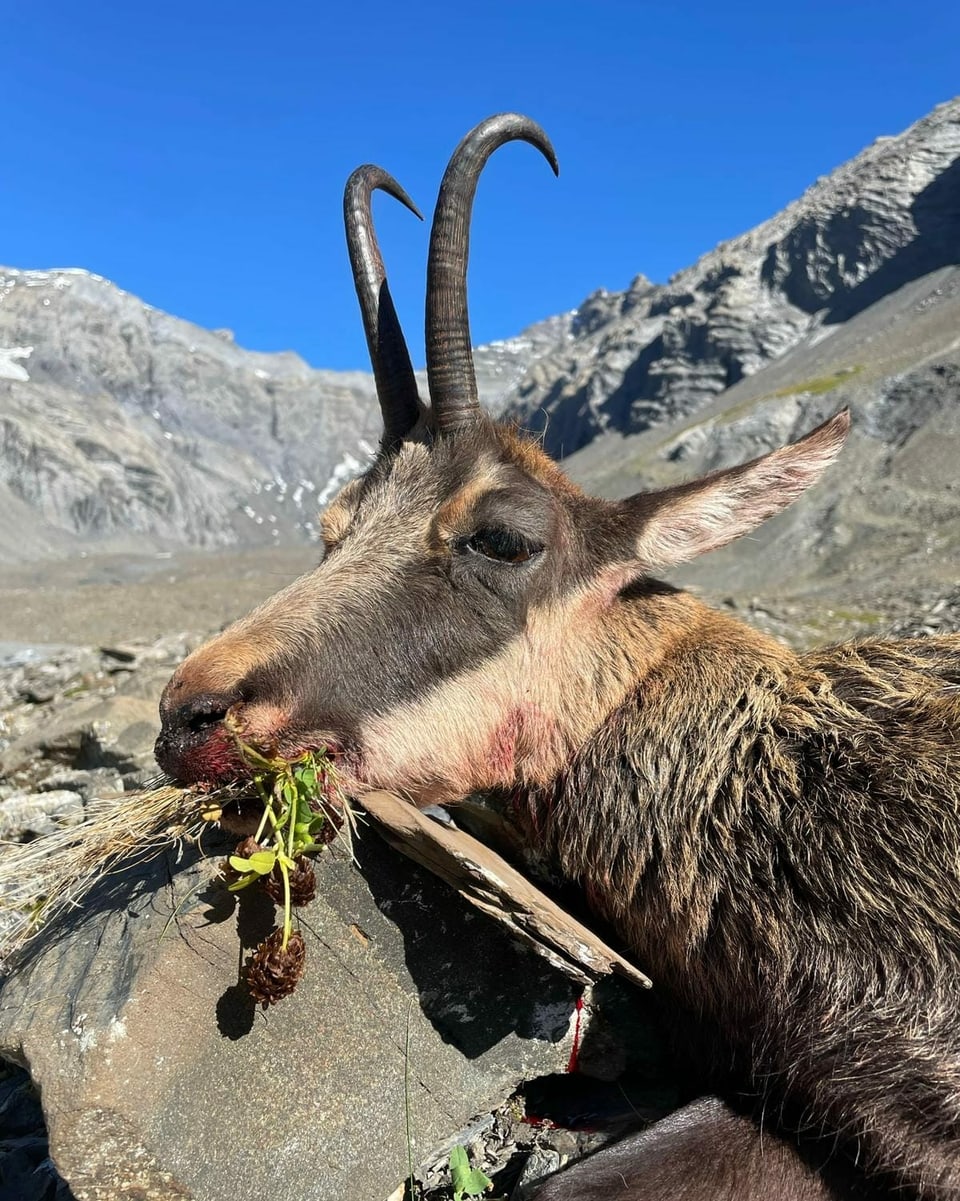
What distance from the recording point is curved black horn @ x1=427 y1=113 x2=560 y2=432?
523 centimetres

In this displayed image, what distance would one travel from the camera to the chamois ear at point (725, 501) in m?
5.00

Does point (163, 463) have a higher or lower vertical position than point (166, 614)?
higher

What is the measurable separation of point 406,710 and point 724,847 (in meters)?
1.69

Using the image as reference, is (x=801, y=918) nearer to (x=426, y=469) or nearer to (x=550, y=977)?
(x=550, y=977)

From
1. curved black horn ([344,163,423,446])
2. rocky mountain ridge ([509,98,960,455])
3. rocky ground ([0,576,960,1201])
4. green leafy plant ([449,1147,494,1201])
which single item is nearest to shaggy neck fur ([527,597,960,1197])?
rocky ground ([0,576,960,1201])

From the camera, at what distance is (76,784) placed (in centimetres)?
916

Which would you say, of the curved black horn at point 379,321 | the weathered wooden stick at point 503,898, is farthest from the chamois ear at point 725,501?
the weathered wooden stick at point 503,898

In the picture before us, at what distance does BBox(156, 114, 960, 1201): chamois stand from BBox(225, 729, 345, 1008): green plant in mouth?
5.3 inches

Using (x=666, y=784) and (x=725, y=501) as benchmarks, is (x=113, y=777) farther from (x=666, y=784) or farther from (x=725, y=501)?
(x=725, y=501)

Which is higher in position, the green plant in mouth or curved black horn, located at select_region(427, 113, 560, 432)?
curved black horn, located at select_region(427, 113, 560, 432)

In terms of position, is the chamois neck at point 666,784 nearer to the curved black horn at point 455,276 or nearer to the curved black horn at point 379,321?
the curved black horn at point 455,276

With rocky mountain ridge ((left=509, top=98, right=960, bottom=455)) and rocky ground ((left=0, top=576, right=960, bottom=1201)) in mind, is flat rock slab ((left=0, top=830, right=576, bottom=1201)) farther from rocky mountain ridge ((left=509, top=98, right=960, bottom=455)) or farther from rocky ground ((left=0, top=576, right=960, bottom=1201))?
rocky mountain ridge ((left=509, top=98, right=960, bottom=455))

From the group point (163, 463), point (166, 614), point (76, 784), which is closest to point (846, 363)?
point (166, 614)

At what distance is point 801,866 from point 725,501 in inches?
→ 77.6
